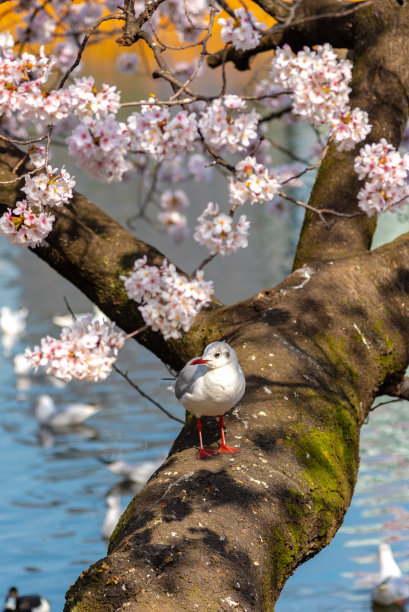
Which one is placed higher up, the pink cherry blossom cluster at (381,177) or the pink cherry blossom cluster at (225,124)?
the pink cherry blossom cluster at (225,124)

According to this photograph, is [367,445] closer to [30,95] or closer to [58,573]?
[58,573]

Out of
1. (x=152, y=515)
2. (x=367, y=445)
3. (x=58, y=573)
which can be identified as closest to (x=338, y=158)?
(x=152, y=515)

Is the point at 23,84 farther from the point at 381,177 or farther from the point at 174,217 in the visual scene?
the point at 174,217

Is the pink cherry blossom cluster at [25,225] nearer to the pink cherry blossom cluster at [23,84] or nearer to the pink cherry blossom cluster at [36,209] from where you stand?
the pink cherry blossom cluster at [36,209]

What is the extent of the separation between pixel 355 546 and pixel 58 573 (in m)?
3.74

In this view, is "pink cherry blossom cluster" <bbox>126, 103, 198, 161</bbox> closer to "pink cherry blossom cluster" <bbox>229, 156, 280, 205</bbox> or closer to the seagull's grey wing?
"pink cherry blossom cluster" <bbox>229, 156, 280, 205</bbox>

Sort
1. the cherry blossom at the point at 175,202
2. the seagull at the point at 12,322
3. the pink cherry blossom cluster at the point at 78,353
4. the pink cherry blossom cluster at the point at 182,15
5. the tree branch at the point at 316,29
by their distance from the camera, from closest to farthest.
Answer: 1. the pink cherry blossom cluster at the point at 78,353
2. the tree branch at the point at 316,29
3. the pink cherry blossom cluster at the point at 182,15
4. the cherry blossom at the point at 175,202
5. the seagull at the point at 12,322

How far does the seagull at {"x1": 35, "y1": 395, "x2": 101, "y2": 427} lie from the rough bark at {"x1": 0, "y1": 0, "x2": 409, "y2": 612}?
9.00m

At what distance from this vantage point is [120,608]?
2266 mm

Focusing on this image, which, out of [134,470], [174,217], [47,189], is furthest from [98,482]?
[47,189]

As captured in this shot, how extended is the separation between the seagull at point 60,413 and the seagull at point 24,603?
4.94 metres

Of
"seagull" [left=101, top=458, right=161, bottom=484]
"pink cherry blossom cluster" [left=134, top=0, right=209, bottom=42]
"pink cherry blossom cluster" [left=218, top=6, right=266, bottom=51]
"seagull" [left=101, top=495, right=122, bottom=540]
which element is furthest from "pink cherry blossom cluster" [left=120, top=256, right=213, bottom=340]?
"seagull" [left=101, top=458, right=161, bottom=484]

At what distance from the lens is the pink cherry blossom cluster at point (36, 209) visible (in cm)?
402

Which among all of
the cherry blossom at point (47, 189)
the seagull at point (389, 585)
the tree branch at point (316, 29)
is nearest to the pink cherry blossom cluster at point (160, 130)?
the cherry blossom at point (47, 189)
